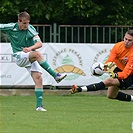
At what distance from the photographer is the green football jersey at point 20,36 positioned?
15.3 metres

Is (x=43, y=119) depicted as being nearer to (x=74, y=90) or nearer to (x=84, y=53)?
(x=74, y=90)

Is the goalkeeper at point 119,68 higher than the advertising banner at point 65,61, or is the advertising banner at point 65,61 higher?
the goalkeeper at point 119,68

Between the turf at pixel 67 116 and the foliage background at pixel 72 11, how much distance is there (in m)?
5.39

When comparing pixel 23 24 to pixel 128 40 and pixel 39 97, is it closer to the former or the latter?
pixel 39 97

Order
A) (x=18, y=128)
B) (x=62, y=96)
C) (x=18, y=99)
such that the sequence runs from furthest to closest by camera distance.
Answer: (x=62, y=96) < (x=18, y=99) < (x=18, y=128)

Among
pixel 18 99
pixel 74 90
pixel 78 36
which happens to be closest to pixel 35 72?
pixel 74 90

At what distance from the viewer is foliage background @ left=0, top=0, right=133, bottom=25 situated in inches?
977

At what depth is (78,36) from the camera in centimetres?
2300

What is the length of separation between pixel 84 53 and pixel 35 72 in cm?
686

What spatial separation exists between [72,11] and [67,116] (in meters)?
11.3

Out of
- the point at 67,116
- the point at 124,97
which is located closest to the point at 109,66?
the point at 67,116

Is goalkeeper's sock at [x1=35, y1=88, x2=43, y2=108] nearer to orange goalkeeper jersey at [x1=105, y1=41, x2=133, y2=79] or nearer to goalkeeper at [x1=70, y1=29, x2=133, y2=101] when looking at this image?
goalkeeper at [x1=70, y1=29, x2=133, y2=101]

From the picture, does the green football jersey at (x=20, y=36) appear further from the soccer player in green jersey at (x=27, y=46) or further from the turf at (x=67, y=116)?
the turf at (x=67, y=116)

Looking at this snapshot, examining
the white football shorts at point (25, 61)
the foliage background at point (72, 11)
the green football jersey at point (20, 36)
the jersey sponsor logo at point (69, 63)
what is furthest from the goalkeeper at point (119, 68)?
the foliage background at point (72, 11)
